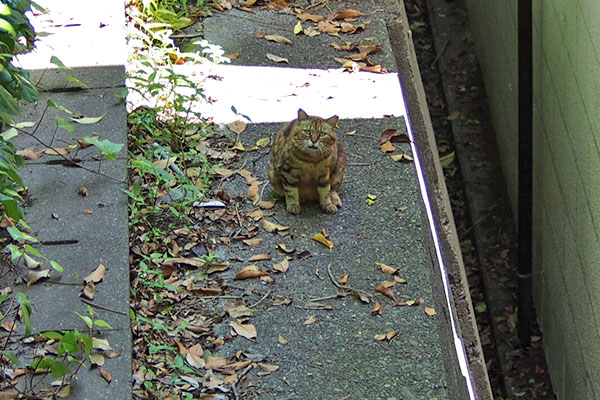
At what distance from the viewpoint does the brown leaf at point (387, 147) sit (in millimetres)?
5539

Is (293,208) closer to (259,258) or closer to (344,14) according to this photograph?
(259,258)

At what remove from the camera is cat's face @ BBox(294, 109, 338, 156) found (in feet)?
16.4

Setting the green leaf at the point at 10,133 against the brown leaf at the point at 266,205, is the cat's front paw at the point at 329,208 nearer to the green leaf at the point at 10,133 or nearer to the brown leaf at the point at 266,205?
the brown leaf at the point at 266,205

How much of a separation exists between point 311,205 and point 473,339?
43.3 inches

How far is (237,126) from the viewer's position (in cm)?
570

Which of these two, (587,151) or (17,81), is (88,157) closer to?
(17,81)

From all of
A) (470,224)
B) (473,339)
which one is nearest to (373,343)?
(473,339)

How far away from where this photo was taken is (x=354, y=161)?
5.51 metres

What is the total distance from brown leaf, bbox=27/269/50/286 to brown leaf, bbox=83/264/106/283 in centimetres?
18

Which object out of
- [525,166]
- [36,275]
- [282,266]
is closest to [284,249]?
[282,266]

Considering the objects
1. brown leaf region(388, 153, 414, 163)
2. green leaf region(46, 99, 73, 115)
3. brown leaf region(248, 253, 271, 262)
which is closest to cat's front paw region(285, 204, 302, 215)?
brown leaf region(248, 253, 271, 262)

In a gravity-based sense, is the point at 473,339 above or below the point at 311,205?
below

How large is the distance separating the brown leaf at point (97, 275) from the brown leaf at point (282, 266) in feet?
2.66

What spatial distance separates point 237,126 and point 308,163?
2.52 feet
